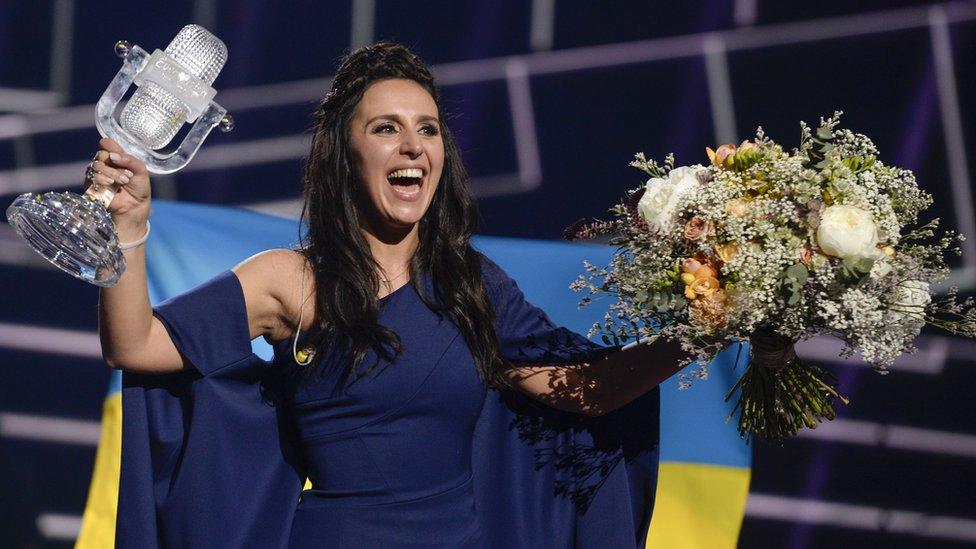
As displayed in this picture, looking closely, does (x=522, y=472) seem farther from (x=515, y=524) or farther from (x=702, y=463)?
(x=702, y=463)

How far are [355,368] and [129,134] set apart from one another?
528 mm

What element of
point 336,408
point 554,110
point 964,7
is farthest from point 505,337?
point 964,7

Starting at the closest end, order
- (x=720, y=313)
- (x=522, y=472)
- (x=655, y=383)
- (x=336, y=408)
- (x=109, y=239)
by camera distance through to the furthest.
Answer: (x=109, y=239)
(x=720, y=313)
(x=336, y=408)
(x=655, y=383)
(x=522, y=472)

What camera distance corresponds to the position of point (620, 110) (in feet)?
10.8

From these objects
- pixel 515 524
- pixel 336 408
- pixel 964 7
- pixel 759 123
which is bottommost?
pixel 515 524

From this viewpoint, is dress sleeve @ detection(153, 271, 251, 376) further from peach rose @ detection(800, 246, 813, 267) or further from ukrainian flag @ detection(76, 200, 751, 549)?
peach rose @ detection(800, 246, 813, 267)

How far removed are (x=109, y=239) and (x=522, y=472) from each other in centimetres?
94

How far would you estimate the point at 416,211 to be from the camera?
1.94 metres

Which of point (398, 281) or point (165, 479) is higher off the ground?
point (398, 281)

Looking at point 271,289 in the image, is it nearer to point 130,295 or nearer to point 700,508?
point 130,295

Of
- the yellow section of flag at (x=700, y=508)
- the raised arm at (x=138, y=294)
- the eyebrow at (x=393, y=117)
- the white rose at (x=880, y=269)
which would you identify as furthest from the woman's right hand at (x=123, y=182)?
the yellow section of flag at (x=700, y=508)

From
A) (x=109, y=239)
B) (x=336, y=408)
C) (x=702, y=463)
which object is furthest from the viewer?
(x=702, y=463)

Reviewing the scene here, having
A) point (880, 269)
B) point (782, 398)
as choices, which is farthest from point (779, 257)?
point (782, 398)

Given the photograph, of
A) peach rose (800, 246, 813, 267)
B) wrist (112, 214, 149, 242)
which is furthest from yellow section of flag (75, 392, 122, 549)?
peach rose (800, 246, 813, 267)
